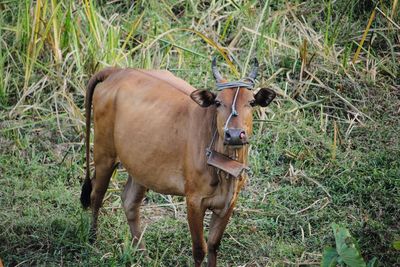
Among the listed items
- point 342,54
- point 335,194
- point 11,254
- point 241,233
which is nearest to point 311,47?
point 342,54

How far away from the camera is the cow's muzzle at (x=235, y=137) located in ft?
17.9

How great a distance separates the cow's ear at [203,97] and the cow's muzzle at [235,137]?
334mm

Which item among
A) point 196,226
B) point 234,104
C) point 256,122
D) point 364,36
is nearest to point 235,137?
point 234,104

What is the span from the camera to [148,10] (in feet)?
30.1

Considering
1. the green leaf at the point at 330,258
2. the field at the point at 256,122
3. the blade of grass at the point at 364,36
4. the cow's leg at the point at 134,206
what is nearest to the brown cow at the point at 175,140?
the cow's leg at the point at 134,206

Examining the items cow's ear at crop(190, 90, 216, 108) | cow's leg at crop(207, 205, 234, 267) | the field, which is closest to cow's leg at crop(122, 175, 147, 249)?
the field

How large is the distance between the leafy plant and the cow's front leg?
87 centimetres

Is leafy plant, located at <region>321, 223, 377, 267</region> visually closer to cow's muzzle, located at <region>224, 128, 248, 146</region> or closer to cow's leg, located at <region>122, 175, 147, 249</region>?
cow's muzzle, located at <region>224, 128, 248, 146</region>

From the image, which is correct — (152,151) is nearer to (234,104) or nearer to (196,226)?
(196,226)

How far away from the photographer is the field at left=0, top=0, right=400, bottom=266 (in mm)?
6773

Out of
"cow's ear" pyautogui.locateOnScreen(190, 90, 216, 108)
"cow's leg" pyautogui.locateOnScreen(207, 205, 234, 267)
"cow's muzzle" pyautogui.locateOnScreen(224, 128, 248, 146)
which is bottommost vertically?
"cow's leg" pyautogui.locateOnScreen(207, 205, 234, 267)

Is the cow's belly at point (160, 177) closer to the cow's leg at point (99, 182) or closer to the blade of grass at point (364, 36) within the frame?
the cow's leg at point (99, 182)

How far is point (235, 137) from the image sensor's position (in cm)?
547

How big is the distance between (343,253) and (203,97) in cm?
130
